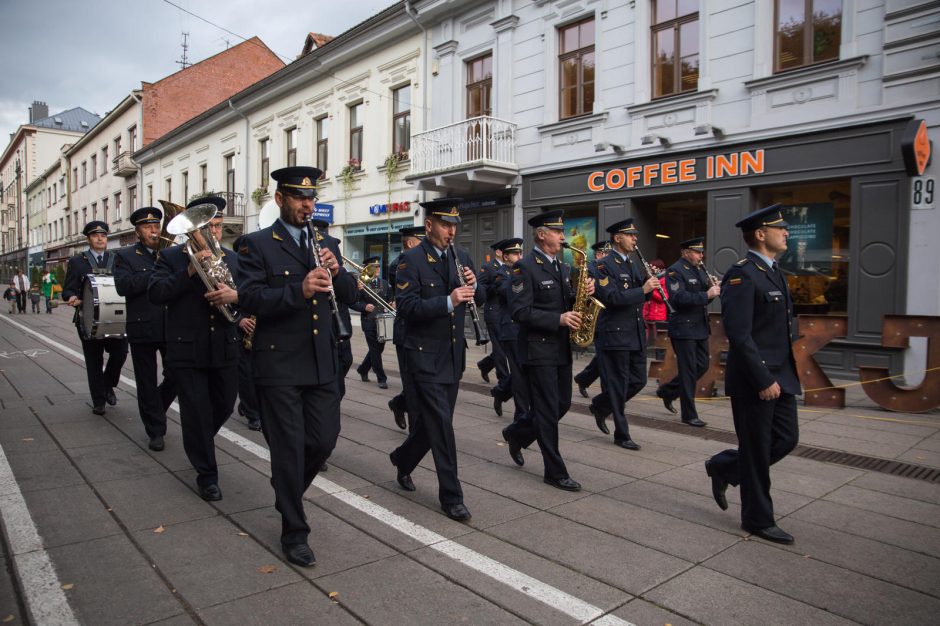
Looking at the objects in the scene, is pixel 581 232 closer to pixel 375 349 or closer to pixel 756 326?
pixel 375 349

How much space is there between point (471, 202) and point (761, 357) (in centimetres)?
1367

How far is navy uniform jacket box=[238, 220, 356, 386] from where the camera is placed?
3.72 metres

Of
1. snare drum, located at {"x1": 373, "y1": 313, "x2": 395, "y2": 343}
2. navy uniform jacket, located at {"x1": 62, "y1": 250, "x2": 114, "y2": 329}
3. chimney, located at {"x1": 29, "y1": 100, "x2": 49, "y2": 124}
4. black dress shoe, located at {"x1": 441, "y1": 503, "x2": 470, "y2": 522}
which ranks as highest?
chimney, located at {"x1": 29, "y1": 100, "x2": 49, "y2": 124}

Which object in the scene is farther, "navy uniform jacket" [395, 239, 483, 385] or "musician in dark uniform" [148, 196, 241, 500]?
"musician in dark uniform" [148, 196, 241, 500]

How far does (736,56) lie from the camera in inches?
473

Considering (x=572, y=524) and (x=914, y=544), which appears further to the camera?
(x=572, y=524)

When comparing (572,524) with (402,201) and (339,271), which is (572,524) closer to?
(339,271)

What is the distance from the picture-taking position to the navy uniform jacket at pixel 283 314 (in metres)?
3.72

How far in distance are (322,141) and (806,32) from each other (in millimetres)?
16674

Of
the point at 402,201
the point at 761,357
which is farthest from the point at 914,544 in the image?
the point at 402,201

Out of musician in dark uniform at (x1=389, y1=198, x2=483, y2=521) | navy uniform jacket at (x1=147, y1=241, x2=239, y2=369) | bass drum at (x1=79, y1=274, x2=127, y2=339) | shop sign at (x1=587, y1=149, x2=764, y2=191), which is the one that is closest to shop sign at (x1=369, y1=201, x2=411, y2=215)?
shop sign at (x1=587, y1=149, x2=764, y2=191)

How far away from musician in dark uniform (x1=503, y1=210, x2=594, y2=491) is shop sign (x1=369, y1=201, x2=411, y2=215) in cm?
1445

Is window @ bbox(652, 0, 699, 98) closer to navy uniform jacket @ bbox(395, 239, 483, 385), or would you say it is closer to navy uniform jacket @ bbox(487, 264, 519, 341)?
navy uniform jacket @ bbox(487, 264, 519, 341)

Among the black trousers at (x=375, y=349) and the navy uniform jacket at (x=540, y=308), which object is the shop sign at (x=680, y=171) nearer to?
the black trousers at (x=375, y=349)
